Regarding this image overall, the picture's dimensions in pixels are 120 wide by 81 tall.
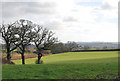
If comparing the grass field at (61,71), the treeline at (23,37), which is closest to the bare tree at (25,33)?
the treeline at (23,37)

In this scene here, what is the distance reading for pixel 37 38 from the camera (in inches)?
1735

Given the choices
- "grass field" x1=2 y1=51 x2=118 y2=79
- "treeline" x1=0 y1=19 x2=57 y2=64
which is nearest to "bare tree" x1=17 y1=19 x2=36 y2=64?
"treeline" x1=0 y1=19 x2=57 y2=64

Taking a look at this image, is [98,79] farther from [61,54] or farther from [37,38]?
[61,54]

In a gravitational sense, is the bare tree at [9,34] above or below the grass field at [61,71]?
above

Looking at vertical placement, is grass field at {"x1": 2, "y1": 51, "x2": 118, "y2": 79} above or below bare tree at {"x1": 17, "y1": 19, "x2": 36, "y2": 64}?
below

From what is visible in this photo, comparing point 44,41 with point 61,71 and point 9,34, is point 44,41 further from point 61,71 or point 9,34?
point 61,71

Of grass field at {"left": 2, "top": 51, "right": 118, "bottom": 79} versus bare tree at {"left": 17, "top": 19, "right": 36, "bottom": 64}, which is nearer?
grass field at {"left": 2, "top": 51, "right": 118, "bottom": 79}

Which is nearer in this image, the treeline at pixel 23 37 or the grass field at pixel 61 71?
the grass field at pixel 61 71

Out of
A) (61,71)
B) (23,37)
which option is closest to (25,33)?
(23,37)

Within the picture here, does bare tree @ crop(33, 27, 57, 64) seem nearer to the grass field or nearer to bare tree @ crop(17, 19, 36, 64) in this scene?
bare tree @ crop(17, 19, 36, 64)

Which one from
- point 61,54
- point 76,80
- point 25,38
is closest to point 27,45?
point 25,38

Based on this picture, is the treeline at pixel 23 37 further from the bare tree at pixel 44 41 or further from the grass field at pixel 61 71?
the grass field at pixel 61 71

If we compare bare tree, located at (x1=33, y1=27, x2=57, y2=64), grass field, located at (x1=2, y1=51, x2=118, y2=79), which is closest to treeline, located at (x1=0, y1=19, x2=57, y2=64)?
bare tree, located at (x1=33, y1=27, x2=57, y2=64)

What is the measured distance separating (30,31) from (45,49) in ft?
22.1
